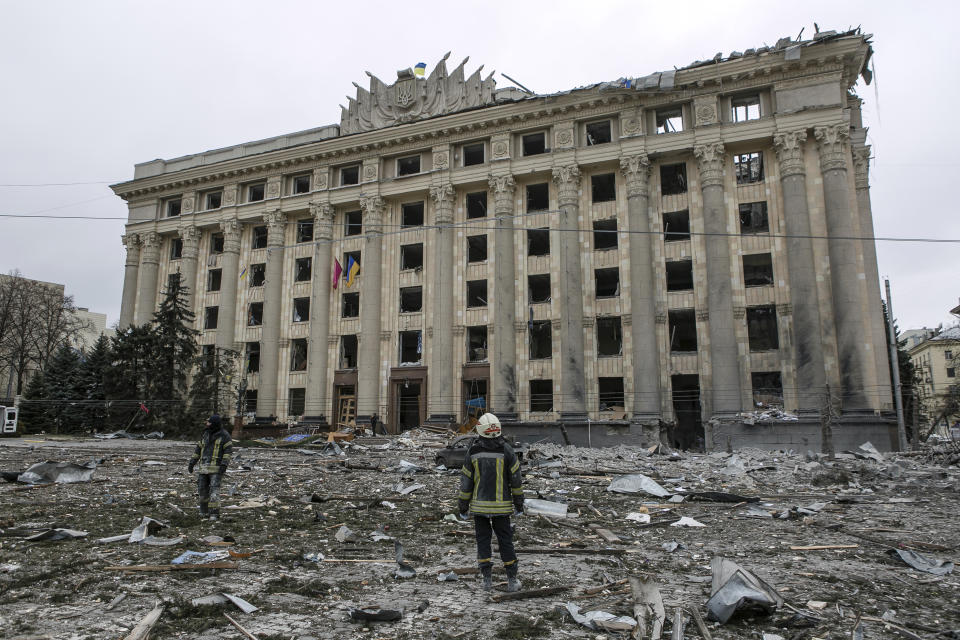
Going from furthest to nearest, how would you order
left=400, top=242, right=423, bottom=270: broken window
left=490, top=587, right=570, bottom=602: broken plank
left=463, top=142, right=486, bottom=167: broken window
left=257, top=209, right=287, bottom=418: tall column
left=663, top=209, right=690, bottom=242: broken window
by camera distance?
1. left=257, top=209, right=287, bottom=418: tall column
2. left=400, top=242, right=423, bottom=270: broken window
3. left=463, top=142, right=486, bottom=167: broken window
4. left=663, top=209, right=690, bottom=242: broken window
5. left=490, top=587, right=570, bottom=602: broken plank

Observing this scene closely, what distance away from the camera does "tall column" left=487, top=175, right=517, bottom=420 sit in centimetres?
3022

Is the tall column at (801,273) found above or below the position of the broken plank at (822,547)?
above

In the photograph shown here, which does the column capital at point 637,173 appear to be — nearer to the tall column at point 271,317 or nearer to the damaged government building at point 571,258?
the damaged government building at point 571,258

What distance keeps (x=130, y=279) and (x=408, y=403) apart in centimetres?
2283

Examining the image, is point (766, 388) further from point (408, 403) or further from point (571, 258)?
point (408, 403)

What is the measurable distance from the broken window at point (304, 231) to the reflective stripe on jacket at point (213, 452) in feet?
92.7

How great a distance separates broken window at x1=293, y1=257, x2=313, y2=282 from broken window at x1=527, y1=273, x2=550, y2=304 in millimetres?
14168

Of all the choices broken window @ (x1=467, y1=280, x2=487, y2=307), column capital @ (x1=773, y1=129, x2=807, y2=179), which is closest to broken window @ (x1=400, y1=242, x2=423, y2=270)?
broken window @ (x1=467, y1=280, x2=487, y2=307)

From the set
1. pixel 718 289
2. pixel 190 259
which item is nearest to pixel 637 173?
pixel 718 289

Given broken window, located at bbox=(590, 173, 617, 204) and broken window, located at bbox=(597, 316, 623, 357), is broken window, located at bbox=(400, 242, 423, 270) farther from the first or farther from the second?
broken window, located at bbox=(597, 316, 623, 357)

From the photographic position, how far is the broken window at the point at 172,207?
41.0 meters

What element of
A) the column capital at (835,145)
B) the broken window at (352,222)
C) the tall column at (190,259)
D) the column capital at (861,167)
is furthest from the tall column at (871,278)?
the tall column at (190,259)

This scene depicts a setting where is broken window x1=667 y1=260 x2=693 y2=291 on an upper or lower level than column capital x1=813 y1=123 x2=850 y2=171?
lower

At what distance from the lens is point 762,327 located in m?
27.8
